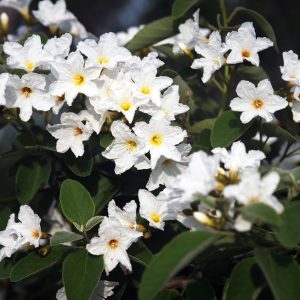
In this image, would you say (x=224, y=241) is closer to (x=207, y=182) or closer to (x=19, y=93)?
(x=207, y=182)

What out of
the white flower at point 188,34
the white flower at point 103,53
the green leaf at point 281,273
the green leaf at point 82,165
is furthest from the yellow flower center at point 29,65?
the green leaf at point 281,273

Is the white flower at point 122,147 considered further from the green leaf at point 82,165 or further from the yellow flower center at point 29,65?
the yellow flower center at point 29,65

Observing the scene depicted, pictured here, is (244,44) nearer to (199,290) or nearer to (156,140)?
(156,140)

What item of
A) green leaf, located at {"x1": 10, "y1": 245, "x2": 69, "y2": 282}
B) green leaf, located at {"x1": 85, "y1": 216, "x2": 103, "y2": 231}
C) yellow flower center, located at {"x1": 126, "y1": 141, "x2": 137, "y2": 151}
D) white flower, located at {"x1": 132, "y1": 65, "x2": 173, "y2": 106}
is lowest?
green leaf, located at {"x1": 10, "y1": 245, "x2": 69, "y2": 282}

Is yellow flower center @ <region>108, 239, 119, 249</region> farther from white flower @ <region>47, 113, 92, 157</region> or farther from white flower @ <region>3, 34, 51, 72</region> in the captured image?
white flower @ <region>3, 34, 51, 72</region>

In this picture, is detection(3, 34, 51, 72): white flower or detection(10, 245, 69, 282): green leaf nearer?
detection(10, 245, 69, 282): green leaf

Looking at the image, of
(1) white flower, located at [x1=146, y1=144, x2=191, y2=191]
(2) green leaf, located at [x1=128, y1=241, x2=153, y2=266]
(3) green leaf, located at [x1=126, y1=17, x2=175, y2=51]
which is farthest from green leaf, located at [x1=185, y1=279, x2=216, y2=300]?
(3) green leaf, located at [x1=126, y1=17, x2=175, y2=51]
